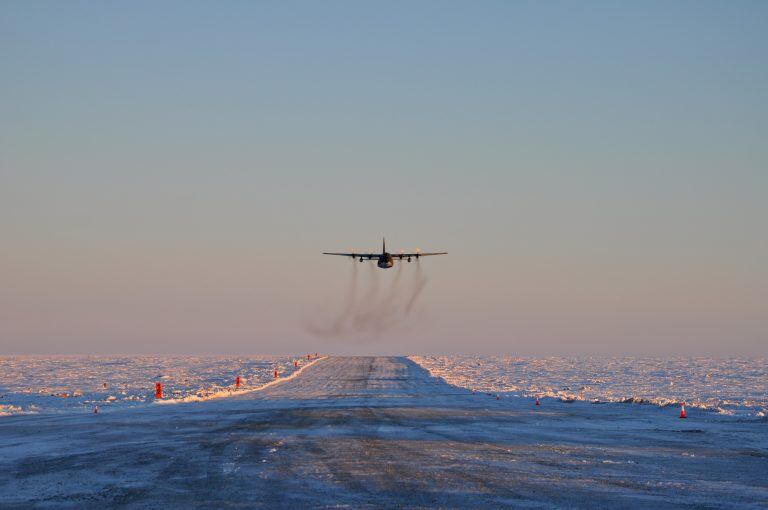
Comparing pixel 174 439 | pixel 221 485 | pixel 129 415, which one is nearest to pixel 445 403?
pixel 129 415

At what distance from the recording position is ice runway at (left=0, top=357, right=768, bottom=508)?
55.1ft

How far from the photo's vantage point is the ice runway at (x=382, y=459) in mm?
16797

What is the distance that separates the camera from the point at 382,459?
22.1m

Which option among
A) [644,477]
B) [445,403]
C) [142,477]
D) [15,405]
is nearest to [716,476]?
[644,477]

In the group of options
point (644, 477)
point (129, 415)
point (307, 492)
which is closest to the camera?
point (307, 492)

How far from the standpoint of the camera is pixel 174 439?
27.9 metres

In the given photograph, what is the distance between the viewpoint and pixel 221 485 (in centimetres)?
1820

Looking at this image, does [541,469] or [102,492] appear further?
[541,469]

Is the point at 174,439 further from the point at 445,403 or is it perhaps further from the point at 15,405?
the point at 15,405

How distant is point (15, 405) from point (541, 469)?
39.1 meters

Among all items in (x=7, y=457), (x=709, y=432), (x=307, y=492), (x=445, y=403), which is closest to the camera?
(x=307, y=492)

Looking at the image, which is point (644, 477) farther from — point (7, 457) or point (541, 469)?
point (7, 457)

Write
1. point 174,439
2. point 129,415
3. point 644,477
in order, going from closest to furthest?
1. point 644,477
2. point 174,439
3. point 129,415

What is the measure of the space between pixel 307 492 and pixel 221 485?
2.35 meters
